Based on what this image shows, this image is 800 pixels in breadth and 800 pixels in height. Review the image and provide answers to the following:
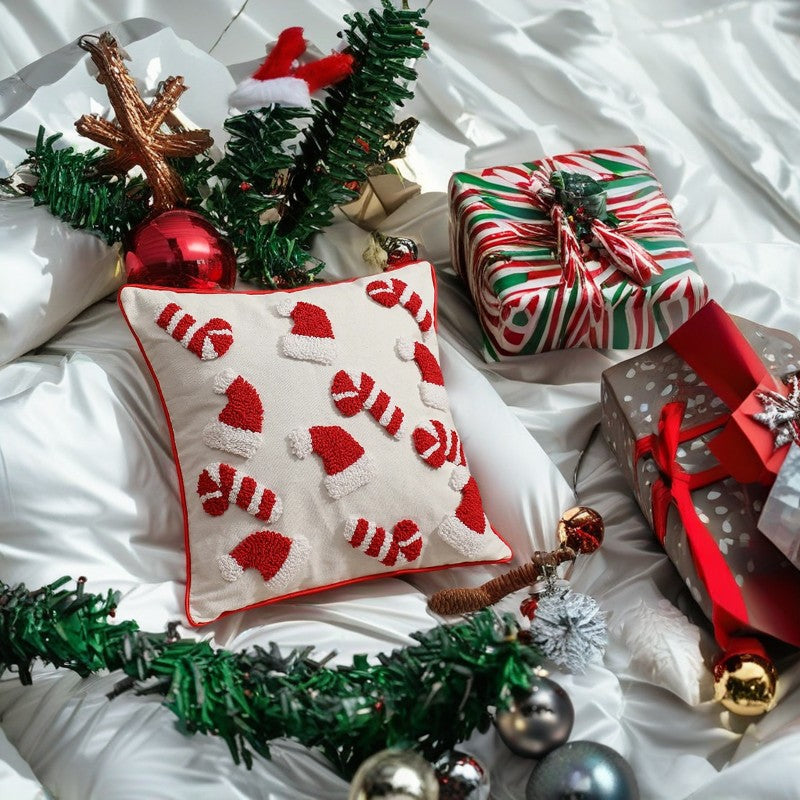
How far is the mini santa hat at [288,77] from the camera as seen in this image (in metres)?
1.06

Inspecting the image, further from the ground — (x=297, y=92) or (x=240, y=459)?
(x=297, y=92)

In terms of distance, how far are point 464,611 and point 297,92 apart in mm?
629

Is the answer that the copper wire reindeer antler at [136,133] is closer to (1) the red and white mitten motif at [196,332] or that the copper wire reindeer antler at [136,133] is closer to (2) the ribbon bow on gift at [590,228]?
(1) the red and white mitten motif at [196,332]

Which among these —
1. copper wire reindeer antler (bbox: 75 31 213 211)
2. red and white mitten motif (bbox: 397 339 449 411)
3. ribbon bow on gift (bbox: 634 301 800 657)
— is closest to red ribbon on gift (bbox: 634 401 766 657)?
ribbon bow on gift (bbox: 634 301 800 657)

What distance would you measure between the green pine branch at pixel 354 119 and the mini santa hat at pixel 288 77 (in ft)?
0.09

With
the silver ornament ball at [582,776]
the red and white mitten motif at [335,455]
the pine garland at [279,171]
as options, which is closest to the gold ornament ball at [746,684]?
the silver ornament ball at [582,776]

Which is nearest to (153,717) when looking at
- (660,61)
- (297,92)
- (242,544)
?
(242,544)

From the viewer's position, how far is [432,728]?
72 cm

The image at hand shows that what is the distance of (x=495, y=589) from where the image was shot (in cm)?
93

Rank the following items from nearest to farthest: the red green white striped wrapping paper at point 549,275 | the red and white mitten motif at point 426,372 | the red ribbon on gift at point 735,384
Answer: the red ribbon on gift at point 735,384, the red and white mitten motif at point 426,372, the red green white striped wrapping paper at point 549,275

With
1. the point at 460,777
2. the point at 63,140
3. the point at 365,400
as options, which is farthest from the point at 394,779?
the point at 63,140

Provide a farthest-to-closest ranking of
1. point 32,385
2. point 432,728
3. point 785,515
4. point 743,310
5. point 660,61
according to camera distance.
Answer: point 660,61
point 743,310
point 32,385
point 785,515
point 432,728

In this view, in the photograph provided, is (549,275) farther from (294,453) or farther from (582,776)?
(582,776)

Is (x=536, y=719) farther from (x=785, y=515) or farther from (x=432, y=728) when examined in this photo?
(x=785, y=515)
